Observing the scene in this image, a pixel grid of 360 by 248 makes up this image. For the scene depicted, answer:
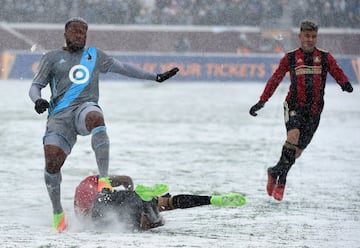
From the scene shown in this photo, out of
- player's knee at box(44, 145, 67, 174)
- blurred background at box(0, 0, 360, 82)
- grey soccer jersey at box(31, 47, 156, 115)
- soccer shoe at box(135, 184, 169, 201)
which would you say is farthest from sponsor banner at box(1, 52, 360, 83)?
soccer shoe at box(135, 184, 169, 201)

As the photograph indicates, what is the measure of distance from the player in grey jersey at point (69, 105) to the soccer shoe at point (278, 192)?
1703 millimetres

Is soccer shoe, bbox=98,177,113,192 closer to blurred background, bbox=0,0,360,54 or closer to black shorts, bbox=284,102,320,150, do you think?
black shorts, bbox=284,102,320,150

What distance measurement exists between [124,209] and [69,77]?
1.29 m

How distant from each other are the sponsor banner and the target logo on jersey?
2233cm

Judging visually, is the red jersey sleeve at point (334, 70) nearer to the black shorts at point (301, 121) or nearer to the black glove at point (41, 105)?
the black shorts at point (301, 121)

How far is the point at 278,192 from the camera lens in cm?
832

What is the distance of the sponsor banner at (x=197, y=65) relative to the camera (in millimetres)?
30016

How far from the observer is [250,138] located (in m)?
15.2

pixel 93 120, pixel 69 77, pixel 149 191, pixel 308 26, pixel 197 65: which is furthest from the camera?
pixel 197 65

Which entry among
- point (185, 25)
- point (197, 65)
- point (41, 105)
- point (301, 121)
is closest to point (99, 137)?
point (41, 105)

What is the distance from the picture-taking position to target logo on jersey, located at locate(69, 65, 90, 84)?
7.70 m

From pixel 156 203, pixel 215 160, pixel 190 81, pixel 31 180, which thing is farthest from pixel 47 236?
pixel 190 81

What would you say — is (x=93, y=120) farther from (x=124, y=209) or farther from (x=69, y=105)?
(x=124, y=209)

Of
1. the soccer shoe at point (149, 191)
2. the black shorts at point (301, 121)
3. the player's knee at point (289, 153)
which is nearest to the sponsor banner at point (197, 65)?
the black shorts at point (301, 121)
